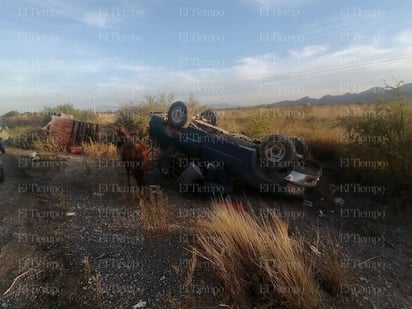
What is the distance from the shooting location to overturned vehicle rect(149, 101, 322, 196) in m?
6.77

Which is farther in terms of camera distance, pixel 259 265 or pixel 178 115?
pixel 178 115

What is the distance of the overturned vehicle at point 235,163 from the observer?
6.77m

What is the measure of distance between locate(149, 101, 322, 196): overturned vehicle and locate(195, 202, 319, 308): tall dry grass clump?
2672 millimetres

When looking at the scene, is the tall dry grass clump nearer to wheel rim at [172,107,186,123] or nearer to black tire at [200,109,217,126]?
wheel rim at [172,107,186,123]

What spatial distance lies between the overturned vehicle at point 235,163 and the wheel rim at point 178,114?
33 millimetres

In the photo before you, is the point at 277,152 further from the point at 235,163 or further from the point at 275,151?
the point at 235,163

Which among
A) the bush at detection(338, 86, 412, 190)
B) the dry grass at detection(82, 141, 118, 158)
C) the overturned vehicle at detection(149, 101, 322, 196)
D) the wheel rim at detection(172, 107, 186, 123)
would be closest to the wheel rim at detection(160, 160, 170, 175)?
the overturned vehicle at detection(149, 101, 322, 196)

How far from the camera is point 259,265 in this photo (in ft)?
11.8

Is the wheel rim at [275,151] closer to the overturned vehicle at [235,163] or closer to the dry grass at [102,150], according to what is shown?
the overturned vehicle at [235,163]

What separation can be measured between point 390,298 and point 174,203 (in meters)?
4.03

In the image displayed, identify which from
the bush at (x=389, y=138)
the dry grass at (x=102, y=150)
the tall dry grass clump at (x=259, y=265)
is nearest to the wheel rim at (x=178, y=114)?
the dry grass at (x=102, y=150)

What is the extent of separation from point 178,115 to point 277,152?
327cm

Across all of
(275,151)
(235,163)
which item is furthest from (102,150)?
(275,151)

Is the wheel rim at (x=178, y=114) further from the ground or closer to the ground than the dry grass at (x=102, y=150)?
further from the ground
